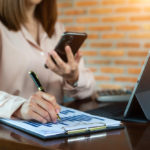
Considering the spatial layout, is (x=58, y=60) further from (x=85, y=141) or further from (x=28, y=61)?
(x=85, y=141)

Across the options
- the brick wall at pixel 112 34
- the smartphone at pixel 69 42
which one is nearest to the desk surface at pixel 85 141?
the smartphone at pixel 69 42

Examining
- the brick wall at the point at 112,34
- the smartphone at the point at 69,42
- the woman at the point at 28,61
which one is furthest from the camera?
the brick wall at the point at 112,34

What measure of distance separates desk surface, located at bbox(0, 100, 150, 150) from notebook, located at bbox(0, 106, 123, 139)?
15mm

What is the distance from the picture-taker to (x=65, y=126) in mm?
764

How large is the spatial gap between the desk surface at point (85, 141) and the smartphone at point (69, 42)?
1.51 feet

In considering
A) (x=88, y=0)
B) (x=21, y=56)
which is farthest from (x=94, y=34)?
(x=21, y=56)

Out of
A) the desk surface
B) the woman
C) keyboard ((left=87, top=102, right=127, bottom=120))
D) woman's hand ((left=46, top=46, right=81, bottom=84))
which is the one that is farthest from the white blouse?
the desk surface

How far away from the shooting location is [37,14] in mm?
1666

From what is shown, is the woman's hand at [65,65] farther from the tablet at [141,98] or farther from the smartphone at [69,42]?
the tablet at [141,98]

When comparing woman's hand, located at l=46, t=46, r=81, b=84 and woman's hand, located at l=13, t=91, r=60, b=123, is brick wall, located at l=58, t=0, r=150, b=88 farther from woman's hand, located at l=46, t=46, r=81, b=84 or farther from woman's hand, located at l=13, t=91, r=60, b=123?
woman's hand, located at l=13, t=91, r=60, b=123

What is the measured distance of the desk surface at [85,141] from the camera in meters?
0.65

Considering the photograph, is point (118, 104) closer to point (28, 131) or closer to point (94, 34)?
point (28, 131)

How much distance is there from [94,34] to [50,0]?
1.33 metres

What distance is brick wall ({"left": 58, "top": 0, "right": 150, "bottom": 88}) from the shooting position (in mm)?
2717
